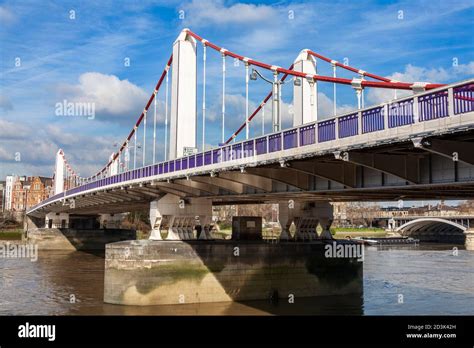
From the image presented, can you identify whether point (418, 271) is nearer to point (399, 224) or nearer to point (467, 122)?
point (467, 122)

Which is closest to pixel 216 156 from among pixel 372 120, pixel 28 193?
pixel 372 120

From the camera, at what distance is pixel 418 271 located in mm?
47875

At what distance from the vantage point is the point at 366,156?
56.5ft

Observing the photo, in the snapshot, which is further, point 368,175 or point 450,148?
point 368,175

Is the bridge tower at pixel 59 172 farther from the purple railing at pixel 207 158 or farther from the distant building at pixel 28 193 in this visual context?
the purple railing at pixel 207 158

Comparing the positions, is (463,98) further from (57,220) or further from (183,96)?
(57,220)

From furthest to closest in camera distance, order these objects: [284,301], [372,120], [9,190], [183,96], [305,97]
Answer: [9,190] < [183,96] < [305,97] < [284,301] < [372,120]

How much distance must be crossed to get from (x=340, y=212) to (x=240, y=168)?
123 meters

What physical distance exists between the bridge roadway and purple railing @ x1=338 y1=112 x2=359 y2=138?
3 centimetres

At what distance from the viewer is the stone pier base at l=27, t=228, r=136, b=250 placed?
3118 inches

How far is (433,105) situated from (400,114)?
114 centimetres

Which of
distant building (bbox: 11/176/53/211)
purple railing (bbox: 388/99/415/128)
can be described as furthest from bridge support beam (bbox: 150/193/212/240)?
distant building (bbox: 11/176/53/211)
